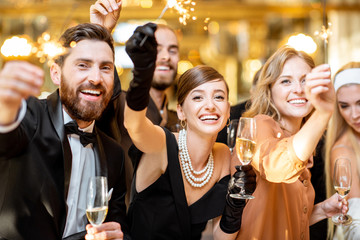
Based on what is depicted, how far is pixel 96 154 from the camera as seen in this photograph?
2.31 meters

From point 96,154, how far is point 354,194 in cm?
182

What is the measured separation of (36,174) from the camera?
1.99 metres

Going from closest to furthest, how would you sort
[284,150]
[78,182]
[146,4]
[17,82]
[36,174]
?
1. [17,82]
2. [36,174]
3. [284,150]
4. [78,182]
5. [146,4]

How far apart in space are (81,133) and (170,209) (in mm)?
617

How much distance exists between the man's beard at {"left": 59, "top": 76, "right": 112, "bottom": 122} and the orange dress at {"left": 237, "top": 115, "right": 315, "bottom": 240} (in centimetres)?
87

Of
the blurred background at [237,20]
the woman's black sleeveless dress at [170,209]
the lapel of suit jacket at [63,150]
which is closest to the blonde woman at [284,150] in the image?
the woman's black sleeveless dress at [170,209]

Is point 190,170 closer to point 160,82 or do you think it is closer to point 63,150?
point 63,150

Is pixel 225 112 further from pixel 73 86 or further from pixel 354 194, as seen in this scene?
pixel 354 194

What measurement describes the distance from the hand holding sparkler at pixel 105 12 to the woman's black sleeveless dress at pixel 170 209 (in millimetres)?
824

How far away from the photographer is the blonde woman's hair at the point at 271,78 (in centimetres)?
259

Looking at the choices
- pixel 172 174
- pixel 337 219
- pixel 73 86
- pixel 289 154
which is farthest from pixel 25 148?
pixel 337 219

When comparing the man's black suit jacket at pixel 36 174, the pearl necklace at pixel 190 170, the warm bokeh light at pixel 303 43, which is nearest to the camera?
the man's black suit jacket at pixel 36 174

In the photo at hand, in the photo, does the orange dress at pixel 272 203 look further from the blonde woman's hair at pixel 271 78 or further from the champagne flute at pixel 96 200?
the champagne flute at pixel 96 200

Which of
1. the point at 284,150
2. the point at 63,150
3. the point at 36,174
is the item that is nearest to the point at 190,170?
the point at 284,150
